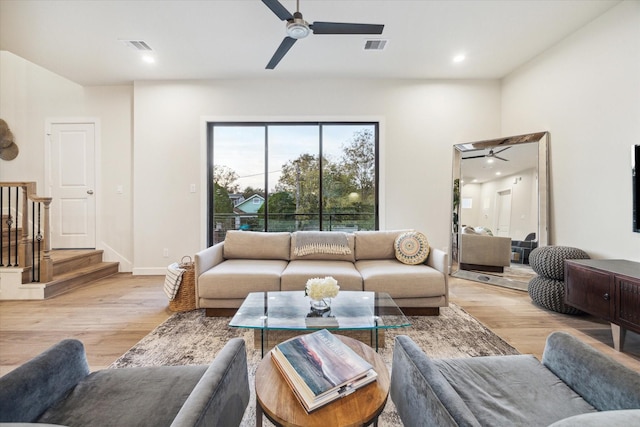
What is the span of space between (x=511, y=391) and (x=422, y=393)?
44 centimetres

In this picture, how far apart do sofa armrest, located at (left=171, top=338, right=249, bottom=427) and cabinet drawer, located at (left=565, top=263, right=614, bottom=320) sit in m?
2.71

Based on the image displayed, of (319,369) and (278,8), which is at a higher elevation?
(278,8)

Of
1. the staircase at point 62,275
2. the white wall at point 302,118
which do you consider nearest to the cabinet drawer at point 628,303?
the white wall at point 302,118

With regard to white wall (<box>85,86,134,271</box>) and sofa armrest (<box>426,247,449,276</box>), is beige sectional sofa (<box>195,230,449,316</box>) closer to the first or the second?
sofa armrest (<box>426,247,449,276</box>)

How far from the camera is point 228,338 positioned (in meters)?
2.26

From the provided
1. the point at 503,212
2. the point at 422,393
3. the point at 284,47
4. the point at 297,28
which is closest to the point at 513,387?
the point at 422,393

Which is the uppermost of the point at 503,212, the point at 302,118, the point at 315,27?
the point at 315,27

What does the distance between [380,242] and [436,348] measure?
132cm

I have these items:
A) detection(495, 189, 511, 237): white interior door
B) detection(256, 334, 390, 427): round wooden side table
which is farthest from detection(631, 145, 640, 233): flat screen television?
detection(256, 334, 390, 427): round wooden side table

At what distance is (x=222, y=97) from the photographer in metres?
4.28

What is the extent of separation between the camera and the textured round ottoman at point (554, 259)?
111 inches

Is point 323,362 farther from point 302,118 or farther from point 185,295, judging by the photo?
point 302,118

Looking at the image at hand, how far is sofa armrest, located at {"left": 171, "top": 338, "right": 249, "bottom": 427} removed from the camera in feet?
2.31

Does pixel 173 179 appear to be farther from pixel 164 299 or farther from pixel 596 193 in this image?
pixel 596 193
